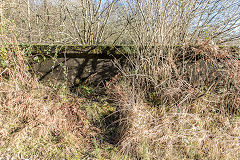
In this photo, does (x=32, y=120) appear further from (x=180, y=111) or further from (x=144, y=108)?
(x=180, y=111)

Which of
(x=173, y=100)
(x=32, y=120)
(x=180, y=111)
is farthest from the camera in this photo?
(x=173, y=100)

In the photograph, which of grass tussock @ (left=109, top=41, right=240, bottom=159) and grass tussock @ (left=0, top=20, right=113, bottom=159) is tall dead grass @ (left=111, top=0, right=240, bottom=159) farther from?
grass tussock @ (left=0, top=20, right=113, bottom=159)

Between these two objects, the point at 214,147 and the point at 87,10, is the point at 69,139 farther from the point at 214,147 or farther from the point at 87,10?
the point at 87,10

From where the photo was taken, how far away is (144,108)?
2.85 m

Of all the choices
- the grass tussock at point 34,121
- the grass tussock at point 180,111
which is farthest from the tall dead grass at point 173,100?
the grass tussock at point 34,121

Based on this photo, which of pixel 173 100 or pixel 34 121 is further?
pixel 173 100

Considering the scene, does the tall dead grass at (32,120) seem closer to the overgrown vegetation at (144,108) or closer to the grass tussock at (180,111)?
the overgrown vegetation at (144,108)

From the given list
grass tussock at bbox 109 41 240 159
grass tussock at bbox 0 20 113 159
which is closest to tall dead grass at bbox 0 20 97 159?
grass tussock at bbox 0 20 113 159

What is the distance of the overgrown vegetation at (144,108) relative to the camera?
243 centimetres

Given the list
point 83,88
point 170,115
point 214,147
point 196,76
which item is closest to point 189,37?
point 196,76

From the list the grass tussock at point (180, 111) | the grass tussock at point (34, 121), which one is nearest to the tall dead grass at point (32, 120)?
the grass tussock at point (34, 121)

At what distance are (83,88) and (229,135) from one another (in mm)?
2969

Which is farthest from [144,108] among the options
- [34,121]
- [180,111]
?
[34,121]

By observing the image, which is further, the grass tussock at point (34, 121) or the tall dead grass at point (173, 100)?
the tall dead grass at point (173, 100)
